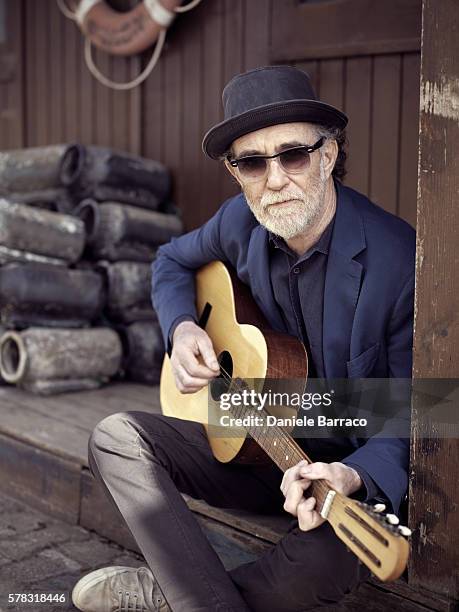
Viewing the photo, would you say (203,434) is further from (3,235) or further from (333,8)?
(333,8)

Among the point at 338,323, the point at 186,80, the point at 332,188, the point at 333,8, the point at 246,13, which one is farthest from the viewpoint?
the point at 186,80

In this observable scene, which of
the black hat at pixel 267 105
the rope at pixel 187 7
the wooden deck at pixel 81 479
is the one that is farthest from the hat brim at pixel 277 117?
the rope at pixel 187 7

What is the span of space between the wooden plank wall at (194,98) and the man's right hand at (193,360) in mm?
1644

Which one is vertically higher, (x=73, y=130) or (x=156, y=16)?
(x=156, y=16)

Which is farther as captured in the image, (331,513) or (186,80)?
(186,80)

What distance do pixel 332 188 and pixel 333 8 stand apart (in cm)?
197

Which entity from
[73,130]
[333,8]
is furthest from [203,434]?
[73,130]

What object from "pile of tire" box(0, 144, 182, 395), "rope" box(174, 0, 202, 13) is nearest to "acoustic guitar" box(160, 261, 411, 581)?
"pile of tire" box(0, 144, 182, 395)

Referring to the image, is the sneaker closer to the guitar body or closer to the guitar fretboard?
the guitar body

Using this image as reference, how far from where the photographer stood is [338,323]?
191 centimetres

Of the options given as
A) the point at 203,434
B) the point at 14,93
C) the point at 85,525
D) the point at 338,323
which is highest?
the point at 14,93

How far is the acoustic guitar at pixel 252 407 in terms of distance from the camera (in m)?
1.30

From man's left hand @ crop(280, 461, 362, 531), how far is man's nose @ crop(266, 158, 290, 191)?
0.72m

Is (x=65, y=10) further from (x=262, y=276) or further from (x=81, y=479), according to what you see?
(x=262, y=276)
